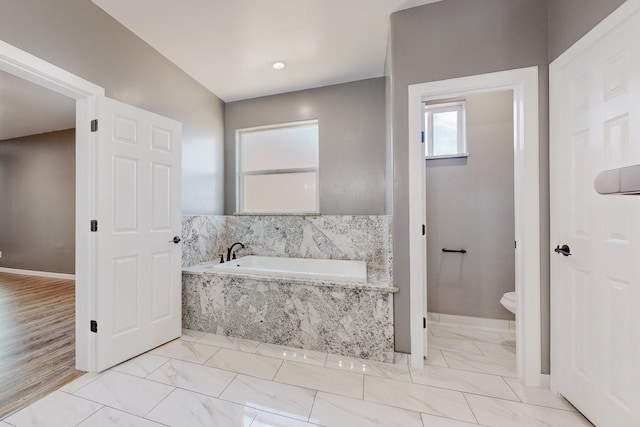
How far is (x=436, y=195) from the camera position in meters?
2.71

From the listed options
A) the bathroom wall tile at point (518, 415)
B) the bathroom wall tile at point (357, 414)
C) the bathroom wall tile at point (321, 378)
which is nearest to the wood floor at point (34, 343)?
the bathroom wall tile at point (321, 378)

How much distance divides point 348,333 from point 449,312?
129cm

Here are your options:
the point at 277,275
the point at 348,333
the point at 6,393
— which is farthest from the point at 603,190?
the point at 6,393

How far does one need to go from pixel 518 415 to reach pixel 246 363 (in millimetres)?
1773

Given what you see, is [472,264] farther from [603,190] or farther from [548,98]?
[603,190]

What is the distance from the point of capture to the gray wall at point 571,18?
1312mm

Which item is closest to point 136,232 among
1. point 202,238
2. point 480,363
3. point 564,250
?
point 202,238

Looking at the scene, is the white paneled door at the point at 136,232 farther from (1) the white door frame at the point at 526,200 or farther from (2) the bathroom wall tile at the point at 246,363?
(1) the white door frame at the point at 526,200

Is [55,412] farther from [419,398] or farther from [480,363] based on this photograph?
[480,363]

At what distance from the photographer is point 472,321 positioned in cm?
258

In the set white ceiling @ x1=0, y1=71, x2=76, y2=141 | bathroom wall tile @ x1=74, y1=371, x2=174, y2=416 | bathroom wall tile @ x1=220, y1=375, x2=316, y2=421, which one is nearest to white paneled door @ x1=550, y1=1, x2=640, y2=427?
bathroom wall tile @ x1=220, y1=375, x2=316, y2=421

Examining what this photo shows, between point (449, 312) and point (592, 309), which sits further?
point (449, 312)

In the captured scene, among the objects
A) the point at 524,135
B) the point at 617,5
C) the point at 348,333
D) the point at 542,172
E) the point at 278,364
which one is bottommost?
the point at 278,364

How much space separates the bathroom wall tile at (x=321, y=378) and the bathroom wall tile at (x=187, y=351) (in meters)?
0.67
